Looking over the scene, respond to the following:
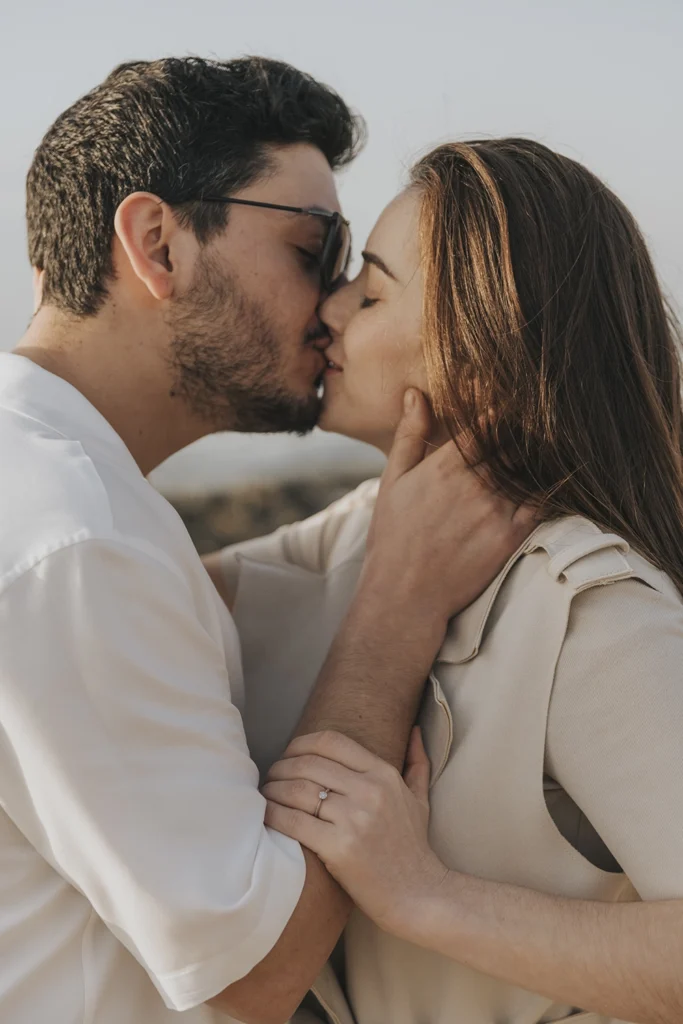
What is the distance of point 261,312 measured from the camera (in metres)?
3.13

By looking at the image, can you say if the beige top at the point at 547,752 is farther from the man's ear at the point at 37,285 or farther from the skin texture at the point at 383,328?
the man's ear at the point at 37,285

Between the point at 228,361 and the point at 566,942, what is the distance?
1.82 m

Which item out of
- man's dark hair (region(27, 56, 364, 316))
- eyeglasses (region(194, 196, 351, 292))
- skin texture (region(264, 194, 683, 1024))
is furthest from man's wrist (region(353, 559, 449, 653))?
man's dark hair (region(27, 56, 364, 316))

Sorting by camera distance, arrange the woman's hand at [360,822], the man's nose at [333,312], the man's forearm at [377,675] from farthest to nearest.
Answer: the man's nose at [333,312], the man's forearm at [377,675], the woman's hand at [360,822]

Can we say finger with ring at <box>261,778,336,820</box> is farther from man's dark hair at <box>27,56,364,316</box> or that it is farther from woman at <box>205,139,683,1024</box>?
man's dark hair at <box>27,56,364,316</box>

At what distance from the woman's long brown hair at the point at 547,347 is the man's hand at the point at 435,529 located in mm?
65

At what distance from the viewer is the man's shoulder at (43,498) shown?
6.18 feet

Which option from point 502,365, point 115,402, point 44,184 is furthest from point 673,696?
point 44,184

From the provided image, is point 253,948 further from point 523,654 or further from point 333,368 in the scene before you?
point 333,368

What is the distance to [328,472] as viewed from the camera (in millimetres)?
10664

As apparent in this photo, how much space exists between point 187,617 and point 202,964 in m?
0.60

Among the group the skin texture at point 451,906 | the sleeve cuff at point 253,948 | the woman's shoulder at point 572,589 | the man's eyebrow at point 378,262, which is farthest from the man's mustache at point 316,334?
the sleeve cuff at point 253,948

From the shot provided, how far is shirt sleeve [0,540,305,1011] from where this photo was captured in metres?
1.84

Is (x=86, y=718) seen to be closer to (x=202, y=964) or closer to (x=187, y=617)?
(x=187, y=617)
